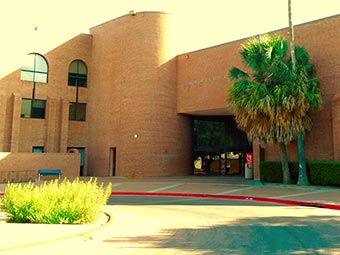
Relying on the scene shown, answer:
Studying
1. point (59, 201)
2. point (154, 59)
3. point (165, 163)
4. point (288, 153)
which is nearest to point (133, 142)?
point (165, 163)

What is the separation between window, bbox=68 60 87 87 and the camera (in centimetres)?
3369

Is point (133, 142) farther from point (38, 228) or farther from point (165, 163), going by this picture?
point (38, 228)

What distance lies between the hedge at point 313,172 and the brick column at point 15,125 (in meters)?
20.5

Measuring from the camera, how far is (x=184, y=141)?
104ft

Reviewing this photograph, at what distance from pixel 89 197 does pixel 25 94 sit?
24.5 metres

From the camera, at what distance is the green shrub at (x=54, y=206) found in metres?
9.45

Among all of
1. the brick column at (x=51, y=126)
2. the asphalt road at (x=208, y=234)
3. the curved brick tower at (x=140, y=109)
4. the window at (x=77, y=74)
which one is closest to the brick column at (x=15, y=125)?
the brick column at (x=51, y=126)

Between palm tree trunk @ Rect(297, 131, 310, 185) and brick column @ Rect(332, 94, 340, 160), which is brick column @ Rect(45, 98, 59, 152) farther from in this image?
brick column @ Rect(332, 94, 340, 160)

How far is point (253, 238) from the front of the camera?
7.88m

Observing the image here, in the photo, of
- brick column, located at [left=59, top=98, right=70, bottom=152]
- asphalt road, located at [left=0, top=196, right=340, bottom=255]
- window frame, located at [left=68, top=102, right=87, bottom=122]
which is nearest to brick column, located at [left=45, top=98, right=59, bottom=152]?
brick column, located at [left=59, top=98, right=70, bottom=152]

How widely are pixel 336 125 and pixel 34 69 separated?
25505 millimetres

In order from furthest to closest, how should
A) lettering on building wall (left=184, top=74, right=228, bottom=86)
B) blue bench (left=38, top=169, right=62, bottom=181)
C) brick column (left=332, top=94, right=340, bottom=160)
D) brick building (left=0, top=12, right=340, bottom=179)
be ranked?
brick building (left=0, top=12, right=340, bottom=179) < lettering on building wall (left=184, top=74, right=228, bottom=86) < blue bench (left=38, top=169, right=62, bottom=181) < brick column (left=332, top=94, right=340, bottom=160)

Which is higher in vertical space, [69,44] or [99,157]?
[69,44]

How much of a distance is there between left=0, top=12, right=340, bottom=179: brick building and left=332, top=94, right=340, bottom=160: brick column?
8.69m
